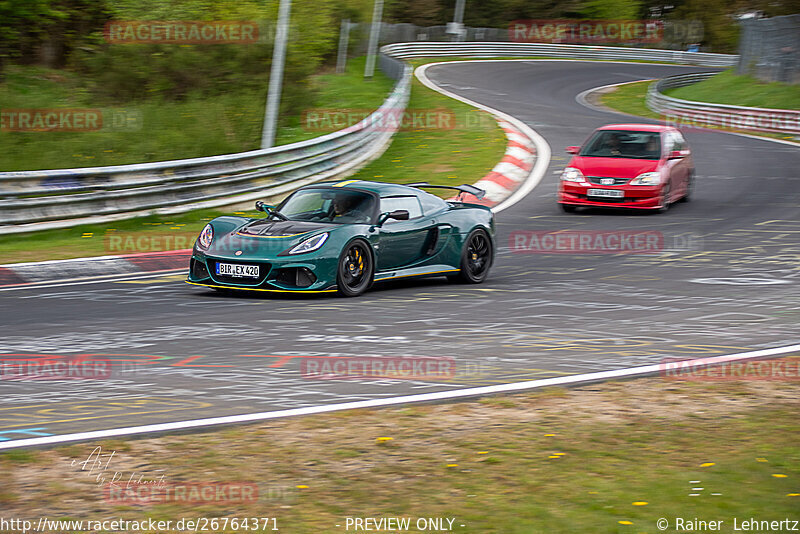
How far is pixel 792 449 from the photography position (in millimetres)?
5418

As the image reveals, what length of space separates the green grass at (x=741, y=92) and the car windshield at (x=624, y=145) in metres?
19.5

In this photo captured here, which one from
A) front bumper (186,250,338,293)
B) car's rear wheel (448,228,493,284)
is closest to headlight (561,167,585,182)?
car's rear wheel (448,228,493,284)

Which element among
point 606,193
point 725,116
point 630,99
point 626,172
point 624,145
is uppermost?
point 624,145

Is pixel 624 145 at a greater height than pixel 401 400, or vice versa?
pixel 624 145

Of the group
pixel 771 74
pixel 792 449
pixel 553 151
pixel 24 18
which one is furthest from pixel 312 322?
pixel 771 74

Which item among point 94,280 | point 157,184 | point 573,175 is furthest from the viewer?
point 573,175

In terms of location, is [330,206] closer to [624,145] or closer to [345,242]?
[345,242]

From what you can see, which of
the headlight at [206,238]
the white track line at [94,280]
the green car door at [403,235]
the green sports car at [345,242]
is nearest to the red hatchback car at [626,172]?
the green sports car at [345,242]

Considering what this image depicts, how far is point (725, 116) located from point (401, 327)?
2845 centimetres

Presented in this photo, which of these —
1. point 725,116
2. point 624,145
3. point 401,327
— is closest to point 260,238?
point 401,327

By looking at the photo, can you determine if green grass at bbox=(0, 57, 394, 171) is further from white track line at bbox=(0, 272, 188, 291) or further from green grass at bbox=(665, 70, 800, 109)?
green grass at bbox=(665, 70, 800, 109)

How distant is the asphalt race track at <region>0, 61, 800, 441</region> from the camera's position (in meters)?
6.54

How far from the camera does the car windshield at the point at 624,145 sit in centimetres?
1889

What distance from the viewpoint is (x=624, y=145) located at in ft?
63.0
